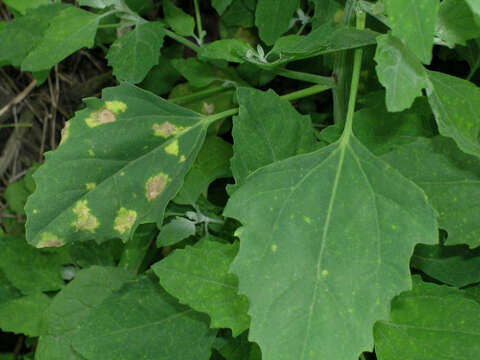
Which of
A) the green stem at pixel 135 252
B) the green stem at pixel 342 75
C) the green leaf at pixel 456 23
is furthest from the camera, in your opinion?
the green stem at pixel 135 252

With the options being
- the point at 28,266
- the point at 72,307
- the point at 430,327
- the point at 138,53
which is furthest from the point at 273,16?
the point at 28,266

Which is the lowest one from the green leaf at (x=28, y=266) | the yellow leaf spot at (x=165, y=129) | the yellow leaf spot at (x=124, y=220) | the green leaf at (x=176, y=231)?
the green leaf at (x=28, y=266)

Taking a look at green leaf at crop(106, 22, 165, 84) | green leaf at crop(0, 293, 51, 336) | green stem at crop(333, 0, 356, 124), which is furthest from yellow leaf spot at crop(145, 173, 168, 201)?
green leaf at crop(0, 293, 51, 336)

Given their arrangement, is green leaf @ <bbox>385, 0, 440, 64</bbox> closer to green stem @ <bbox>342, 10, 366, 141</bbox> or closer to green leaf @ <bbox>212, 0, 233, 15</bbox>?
green stem @ <bbox>342, 10, 366, 141</bbox>

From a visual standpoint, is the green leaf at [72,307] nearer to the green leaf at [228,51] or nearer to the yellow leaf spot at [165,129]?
the yellow leaf spot at [165,129]

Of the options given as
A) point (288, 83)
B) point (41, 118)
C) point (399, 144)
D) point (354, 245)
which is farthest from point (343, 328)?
point (41, 118)

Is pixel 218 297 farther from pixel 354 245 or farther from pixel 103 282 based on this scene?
pixel 103 282

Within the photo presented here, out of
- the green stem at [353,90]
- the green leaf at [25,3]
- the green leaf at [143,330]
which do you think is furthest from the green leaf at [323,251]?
the green leaf at [25,3]
